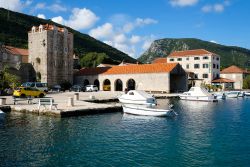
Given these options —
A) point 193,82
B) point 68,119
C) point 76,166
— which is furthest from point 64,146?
point 193,82

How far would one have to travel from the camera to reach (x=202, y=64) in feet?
295

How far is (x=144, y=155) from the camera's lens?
54.0ft

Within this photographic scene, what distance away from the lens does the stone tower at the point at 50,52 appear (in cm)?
6919

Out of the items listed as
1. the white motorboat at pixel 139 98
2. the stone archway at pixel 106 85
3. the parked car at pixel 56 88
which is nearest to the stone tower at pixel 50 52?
the parked car at pixel 56 88

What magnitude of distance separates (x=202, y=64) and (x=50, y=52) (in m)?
45.4

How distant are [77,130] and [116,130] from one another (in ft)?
9.89

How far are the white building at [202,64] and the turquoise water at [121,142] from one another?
61.4 metres

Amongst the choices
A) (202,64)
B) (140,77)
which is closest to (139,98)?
(140,77)

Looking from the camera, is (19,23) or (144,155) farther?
(19,23)

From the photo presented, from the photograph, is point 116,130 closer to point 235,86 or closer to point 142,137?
point 142,137

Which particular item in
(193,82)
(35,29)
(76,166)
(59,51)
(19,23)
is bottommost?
(76,166)

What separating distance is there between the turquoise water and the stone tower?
42.1 metres

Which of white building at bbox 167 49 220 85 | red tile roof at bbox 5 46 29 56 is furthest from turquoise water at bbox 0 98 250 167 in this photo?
white building at bbox 167 49 220 85

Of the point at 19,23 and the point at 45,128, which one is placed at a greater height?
the point at 19,23
